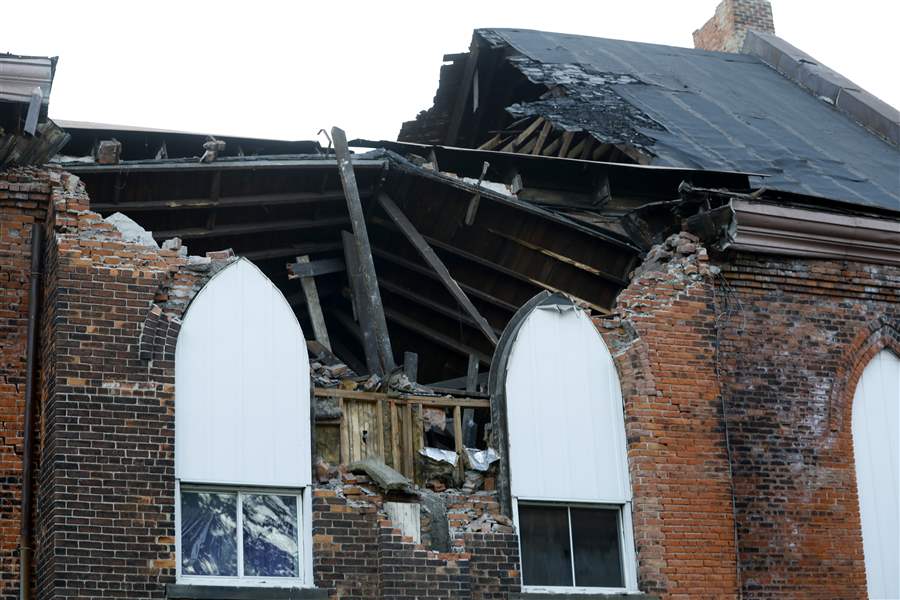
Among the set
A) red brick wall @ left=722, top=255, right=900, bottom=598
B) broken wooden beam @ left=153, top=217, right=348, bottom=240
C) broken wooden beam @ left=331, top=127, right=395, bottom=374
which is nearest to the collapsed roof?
broken wooden beam @ left=153, top=217, right=348, bottom=240

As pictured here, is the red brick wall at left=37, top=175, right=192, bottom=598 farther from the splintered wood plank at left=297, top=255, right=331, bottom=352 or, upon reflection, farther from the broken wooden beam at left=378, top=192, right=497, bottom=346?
the broken wooden beam at left=378, top=192, right=497, bottom=346

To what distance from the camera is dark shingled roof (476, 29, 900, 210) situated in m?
15.9

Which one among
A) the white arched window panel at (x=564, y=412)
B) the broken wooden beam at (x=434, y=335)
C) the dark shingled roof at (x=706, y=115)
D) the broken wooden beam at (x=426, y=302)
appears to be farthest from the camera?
the broken wooden beam at (x=434, y=335)

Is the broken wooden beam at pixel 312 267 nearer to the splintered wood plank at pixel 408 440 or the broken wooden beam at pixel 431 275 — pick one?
the broken wooden beam at pixel 431 275

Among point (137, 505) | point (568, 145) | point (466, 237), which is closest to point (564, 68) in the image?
point (568, 145)

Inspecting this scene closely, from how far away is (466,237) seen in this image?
49.9 feet

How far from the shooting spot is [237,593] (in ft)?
35.5

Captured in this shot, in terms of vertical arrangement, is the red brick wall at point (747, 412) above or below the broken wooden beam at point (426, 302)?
below

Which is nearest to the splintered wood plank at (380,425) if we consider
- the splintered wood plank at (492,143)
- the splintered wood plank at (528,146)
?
the splintered wood plank at (528,146)

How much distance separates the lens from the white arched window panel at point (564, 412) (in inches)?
487

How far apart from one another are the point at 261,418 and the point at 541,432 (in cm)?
262

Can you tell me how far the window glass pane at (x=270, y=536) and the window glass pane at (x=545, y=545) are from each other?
2.10 metres

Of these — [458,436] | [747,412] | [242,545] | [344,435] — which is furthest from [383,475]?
[747,412]

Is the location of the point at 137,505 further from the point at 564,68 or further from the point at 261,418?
the point at 564,68
